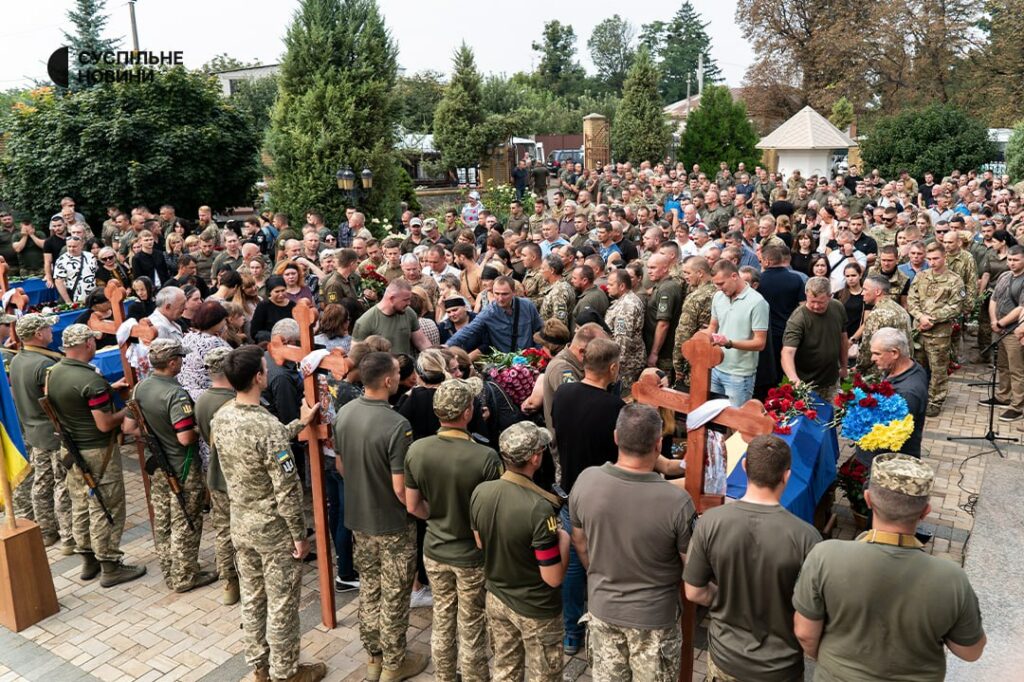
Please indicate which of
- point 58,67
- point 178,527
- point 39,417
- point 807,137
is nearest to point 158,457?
point 178,527

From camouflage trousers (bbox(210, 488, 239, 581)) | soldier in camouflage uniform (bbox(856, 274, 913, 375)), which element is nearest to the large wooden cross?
camouflage trousers (bbox(210, 488, 239, 581))

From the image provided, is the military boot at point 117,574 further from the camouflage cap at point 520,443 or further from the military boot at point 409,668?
the camouflage cap at point 520,443

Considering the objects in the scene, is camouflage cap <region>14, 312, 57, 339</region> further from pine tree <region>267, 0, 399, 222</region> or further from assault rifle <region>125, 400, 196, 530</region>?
pine tree <region>267, 0, 399, 222</region>

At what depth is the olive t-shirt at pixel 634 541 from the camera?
11.7 feet

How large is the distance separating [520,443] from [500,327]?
10.9 ft

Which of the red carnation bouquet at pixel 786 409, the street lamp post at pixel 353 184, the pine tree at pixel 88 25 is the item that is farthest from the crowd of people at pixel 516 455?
the pine tree at pixel 88 25

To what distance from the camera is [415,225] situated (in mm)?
13328

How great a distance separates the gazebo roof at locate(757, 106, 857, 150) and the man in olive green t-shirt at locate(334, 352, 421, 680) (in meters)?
22.5

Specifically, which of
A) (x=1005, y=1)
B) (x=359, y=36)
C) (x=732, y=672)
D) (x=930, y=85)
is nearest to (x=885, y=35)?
(x=930, y=85)

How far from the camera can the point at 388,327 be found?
691cm

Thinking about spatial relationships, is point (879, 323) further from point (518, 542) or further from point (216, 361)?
point (216, 361)

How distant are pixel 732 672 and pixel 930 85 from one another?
4282 centimetres

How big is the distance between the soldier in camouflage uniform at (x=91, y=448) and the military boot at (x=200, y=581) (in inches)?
23.2

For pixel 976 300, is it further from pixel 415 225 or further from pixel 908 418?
pixel 415 225
